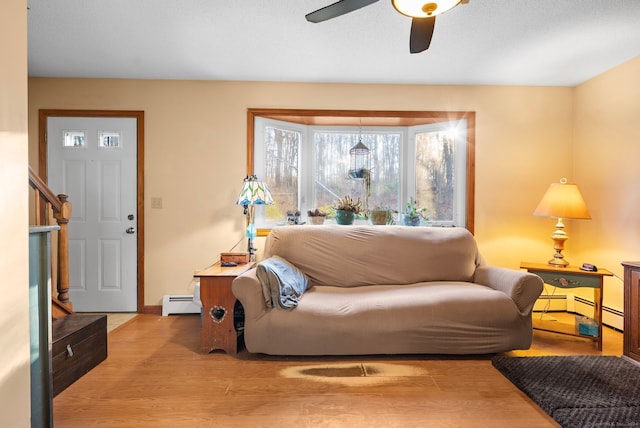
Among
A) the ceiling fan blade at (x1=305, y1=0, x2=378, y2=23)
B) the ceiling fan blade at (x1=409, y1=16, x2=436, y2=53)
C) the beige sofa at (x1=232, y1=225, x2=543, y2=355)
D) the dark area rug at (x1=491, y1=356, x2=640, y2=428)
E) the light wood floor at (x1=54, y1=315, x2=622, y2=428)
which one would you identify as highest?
the ceiling fan blade at (x1=305, y1=0, x2=378, y2=23)

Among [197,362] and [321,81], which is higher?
[321,81]

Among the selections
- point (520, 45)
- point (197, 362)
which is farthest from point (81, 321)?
point (520, 45)

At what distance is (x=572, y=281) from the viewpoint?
2.93 metres

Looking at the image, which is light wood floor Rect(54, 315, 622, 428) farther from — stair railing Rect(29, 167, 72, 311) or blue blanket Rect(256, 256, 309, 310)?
stair railing Rect(29, 167, 72, 311)

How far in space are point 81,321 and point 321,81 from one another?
290cm

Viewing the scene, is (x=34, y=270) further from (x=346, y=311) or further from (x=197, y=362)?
(x=346, y=311)

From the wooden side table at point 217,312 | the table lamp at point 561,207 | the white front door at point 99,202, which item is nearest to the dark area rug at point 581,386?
the table lamp at point 561,207

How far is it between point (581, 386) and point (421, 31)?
221cm

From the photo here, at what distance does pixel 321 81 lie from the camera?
12.1ft

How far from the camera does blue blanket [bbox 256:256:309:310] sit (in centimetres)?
250

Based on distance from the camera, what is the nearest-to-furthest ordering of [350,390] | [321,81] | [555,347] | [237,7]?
[350,390], [237,7], [555,347], [321,81]

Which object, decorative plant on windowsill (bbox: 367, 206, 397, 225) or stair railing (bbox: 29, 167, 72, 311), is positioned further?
decorative plant on windowsill (bbox: 367, 206, 397, 225)

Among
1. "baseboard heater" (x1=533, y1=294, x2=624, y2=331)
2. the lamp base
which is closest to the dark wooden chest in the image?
the lamp base

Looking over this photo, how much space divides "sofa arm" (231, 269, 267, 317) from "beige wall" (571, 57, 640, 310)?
3.10 meters
